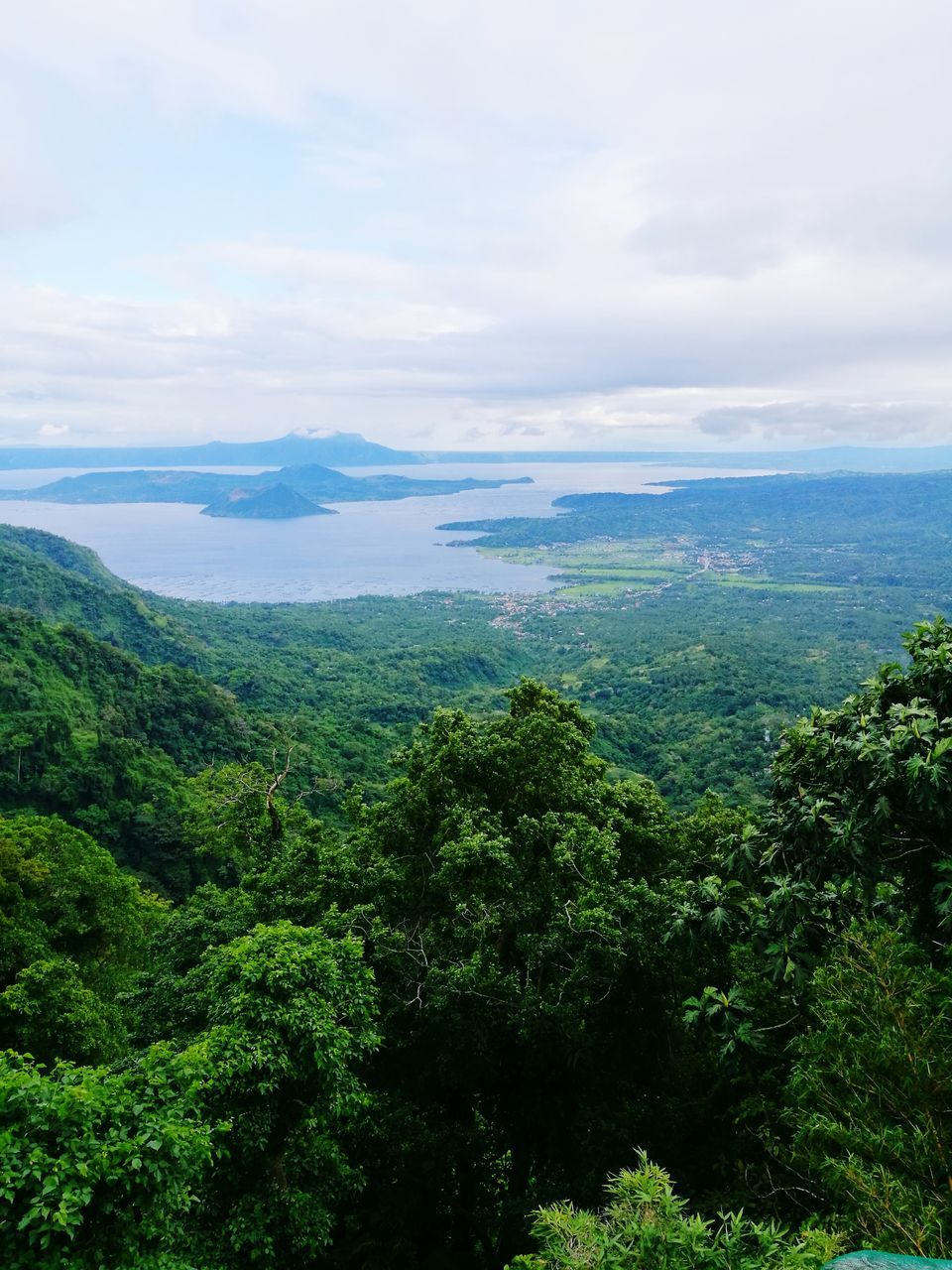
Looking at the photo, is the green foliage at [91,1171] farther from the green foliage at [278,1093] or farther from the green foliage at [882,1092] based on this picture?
the green foliage at [882,1092]

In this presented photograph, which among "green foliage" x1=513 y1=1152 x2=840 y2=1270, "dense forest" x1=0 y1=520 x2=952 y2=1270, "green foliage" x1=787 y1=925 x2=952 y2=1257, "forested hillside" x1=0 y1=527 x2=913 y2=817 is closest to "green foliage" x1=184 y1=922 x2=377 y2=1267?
"dense forest" x1=0 y1=520 x2=952 y2=1270

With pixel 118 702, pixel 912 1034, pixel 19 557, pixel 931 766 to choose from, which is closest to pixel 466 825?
pixel 912 1034

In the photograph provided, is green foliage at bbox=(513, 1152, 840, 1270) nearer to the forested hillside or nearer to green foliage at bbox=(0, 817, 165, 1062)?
green foliage at bbox=(0, 817, 165, 1062)

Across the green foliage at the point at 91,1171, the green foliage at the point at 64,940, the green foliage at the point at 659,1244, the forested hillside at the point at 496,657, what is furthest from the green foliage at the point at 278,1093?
the forested hillside at the point at 496,657

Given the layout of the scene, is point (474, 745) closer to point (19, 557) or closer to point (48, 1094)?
point (48, 1094)

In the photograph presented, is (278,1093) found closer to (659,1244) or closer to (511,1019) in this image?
(511,1019)

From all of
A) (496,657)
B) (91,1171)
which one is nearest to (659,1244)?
(91,1171)
